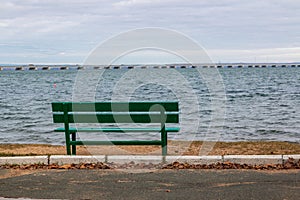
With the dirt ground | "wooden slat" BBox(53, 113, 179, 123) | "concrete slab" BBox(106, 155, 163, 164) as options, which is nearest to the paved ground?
"concrete slab" BBox(106, 155, 163, 164)

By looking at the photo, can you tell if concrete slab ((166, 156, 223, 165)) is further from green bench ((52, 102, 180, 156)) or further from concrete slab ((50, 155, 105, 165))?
concrete slab ((50, 155, 105, 165))

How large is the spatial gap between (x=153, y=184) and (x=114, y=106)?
2773 mm

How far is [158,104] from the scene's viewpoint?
9.16 metres

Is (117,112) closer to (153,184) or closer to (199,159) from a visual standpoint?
(199,159)

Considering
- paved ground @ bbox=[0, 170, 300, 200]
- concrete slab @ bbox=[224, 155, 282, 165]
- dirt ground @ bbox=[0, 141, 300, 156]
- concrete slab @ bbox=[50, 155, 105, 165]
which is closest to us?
paved ground @ bbox=[0, 170, 300, 200]

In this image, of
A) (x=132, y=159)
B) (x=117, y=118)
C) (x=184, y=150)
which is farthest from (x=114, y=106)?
(x=184, y=150)

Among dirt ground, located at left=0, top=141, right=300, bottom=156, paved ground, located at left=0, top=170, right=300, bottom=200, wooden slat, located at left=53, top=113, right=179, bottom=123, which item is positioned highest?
wooden slat, located at left=53, top=113, right=179, bottom=123

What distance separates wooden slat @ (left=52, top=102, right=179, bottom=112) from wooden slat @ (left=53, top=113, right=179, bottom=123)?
10cm

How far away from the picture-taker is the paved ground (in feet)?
21.3

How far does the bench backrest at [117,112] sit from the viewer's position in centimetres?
917

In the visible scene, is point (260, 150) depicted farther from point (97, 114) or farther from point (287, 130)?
point (287, 130)

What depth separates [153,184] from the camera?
23.1 feet

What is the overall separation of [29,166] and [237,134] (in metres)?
11.1

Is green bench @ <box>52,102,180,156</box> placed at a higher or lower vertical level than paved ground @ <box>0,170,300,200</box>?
higher
